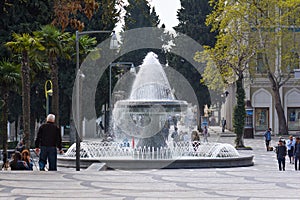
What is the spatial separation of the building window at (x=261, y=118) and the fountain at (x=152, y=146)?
3482 cm

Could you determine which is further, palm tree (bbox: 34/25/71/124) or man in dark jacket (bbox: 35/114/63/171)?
palm tree (bbox: 34/25/71/124)

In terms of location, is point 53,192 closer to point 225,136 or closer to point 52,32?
point 52,32

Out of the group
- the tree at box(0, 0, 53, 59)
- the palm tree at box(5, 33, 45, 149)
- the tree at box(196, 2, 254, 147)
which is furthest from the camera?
the tree at box(196, 2, 254, 147)

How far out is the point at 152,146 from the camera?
1129 inches

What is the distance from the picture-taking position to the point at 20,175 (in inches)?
703

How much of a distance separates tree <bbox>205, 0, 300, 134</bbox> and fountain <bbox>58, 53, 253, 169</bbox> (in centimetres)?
2013

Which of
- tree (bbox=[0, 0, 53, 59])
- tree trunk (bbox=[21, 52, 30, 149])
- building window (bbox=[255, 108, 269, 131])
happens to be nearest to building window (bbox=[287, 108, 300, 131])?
building window (bbox=[255, 108, 269, 131])

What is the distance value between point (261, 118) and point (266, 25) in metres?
14.8

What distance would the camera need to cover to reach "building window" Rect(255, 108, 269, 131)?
217 feet

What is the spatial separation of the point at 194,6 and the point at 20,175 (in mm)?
60233

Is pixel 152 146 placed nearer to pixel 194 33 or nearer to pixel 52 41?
pixel 52 41

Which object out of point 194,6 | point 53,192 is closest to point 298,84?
point 194,6

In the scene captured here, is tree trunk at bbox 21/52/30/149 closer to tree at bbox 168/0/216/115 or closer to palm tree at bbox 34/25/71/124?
palm tree at bbox 34/25/71/124

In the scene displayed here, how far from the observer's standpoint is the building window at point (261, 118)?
217 ft
